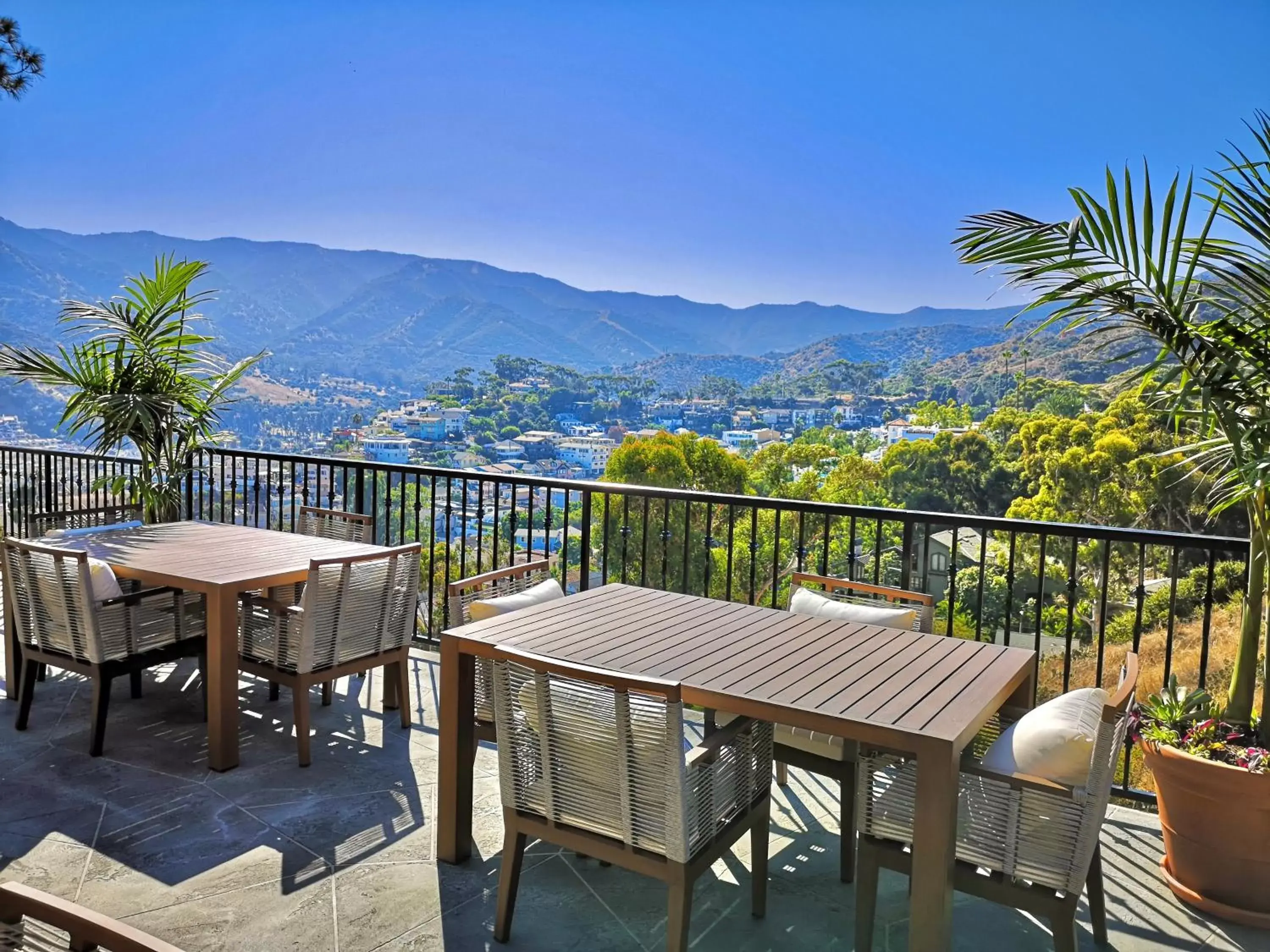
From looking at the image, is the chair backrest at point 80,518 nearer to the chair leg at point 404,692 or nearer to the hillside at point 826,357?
the chair leg at point 404,692

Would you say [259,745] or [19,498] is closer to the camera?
[259,745]

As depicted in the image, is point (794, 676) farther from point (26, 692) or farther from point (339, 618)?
point (26, 692)

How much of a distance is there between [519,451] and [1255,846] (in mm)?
20487

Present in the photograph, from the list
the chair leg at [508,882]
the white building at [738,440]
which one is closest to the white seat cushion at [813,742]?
the chair leg at [508,882]

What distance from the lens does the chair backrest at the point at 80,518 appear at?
Result: 459 centimetres

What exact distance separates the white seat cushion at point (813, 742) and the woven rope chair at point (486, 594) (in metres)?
0.73

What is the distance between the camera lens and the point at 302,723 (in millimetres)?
3385

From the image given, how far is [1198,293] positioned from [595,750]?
242 cm

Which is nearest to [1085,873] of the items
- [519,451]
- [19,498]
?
[19,498]

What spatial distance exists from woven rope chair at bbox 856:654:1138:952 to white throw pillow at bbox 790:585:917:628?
0.88 meters

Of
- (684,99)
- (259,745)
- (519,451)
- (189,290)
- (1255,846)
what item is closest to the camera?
(1255,846)

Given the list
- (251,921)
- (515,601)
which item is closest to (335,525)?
(515,601)

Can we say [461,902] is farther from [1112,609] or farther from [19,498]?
[1112,609]

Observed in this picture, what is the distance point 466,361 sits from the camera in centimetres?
3038
